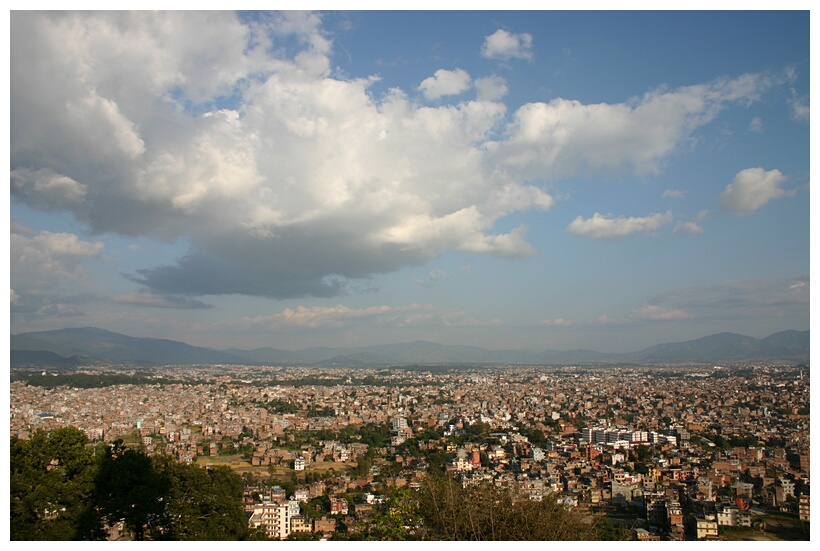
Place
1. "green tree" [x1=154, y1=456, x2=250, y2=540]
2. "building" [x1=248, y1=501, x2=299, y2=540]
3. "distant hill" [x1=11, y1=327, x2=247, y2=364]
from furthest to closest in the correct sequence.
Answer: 1. "distant hill" [x1=11, y1=327, x2=247, y2=364]
2. "building" [x1=248, y1=501, x2=299, y2=540]
3. "green tree" [x1=154, y1=456, x2=250, y2=540]

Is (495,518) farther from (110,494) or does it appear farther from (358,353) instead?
(358,353)

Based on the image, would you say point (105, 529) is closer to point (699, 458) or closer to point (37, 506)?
point (37, 506)

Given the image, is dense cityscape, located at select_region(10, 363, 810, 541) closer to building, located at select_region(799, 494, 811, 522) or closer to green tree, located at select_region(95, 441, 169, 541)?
building, located at select_region(799, 494, 811, 522)

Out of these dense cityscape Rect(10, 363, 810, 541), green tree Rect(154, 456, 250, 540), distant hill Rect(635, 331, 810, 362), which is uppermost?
distant hill Rect(635, 331, 810, 362)

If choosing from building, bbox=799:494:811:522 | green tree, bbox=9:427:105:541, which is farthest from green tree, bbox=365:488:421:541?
building, bbox=799:494:811:522

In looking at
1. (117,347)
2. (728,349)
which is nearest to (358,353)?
(117,347)

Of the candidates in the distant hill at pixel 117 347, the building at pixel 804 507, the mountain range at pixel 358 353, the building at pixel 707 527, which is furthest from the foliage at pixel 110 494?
the distant hill at pixel 117 347
